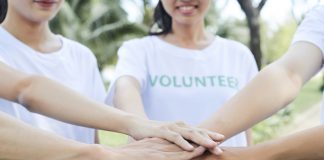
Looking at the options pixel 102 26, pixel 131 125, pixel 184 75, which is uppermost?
pixel 131 125

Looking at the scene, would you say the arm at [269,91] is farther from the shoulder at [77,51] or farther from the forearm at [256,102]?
the shoulder at [77,51]

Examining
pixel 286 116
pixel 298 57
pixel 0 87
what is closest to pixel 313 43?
pixel 298 57

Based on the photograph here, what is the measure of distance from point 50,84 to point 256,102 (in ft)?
1.64

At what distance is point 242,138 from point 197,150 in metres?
0.51

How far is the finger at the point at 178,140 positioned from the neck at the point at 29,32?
49cm

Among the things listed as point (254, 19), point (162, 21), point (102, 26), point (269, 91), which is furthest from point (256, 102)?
point (102, 26)

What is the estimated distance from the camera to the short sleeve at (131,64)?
1.73m

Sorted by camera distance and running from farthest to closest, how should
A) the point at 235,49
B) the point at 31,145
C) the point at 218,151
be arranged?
1. the point at 235,49
2. the point at 218,151
3. the point at 31,145

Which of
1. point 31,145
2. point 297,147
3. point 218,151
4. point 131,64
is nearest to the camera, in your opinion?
point 31,145

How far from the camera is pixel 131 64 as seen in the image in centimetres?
175

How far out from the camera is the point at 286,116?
22.6 ft

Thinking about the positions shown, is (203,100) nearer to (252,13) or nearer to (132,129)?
(132,129)

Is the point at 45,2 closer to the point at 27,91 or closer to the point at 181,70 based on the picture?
the point at 27,91

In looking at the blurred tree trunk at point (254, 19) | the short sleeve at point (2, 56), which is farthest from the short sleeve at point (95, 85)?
the blurred tree trunk at point (254, 19)
